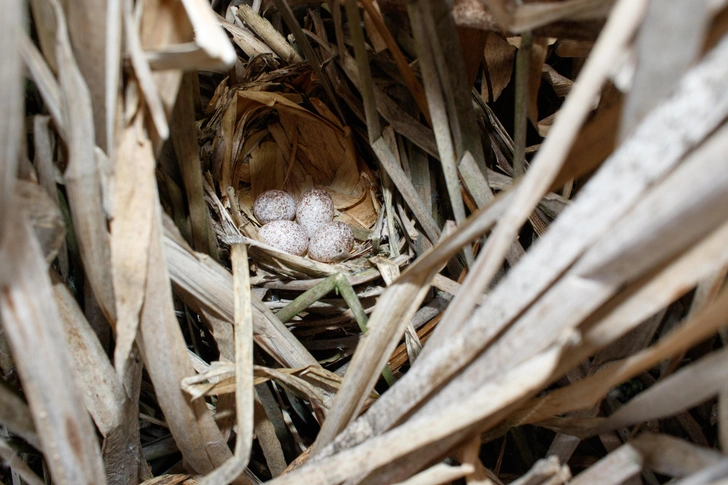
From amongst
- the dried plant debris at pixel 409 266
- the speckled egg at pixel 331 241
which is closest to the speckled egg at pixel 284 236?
the speckled egg at pixel 331 241

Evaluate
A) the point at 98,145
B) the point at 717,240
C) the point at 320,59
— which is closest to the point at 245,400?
the point at 98,145

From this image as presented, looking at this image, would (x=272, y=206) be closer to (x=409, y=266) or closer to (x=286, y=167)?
(x=286, y=167)

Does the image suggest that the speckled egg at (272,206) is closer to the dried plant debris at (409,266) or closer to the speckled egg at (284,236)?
the speckled egg at (284,236)

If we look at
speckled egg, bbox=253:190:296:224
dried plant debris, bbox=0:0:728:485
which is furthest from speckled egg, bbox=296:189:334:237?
dried plant debris, bbox=0:0:728:485

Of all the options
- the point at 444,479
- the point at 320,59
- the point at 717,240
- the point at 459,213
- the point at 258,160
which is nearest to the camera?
the point at 717,240

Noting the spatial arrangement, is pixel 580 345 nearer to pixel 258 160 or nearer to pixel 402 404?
pixel 402 404

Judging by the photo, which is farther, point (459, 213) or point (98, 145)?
point (459, 213)
